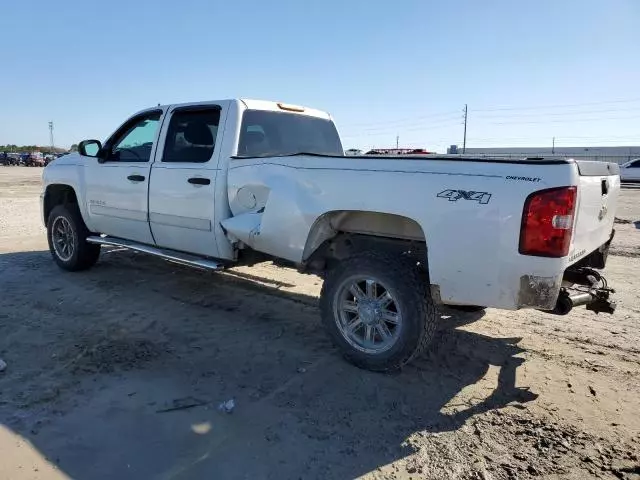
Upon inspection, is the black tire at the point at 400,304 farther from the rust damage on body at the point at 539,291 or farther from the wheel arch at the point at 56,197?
the wheel arch at the point at 56,197

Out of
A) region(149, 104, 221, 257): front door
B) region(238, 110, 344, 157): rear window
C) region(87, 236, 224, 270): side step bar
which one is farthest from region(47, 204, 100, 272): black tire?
region(238, 110, 344, 157): rear window

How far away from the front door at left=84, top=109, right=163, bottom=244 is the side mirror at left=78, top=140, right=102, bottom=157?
0.10m

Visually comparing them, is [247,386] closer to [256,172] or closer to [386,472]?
[386,472]

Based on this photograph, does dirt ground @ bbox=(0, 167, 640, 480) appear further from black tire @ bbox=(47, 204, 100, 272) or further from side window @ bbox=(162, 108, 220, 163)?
side window @ bbox=(162, 108, 220, 163)

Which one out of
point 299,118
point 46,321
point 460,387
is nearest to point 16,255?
point 46,321

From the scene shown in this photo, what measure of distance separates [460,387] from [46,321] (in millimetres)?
3844

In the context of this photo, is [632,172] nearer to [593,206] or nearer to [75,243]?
[593,206]

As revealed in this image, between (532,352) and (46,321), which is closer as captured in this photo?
(532,352)

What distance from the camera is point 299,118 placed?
584 centimetres

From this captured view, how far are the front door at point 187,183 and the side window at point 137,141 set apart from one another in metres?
0.30

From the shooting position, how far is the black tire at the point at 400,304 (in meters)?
3.64

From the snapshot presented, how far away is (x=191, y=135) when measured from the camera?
537 cm

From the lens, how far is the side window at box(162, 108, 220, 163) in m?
5.13

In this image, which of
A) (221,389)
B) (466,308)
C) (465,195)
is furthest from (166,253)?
(465,195)
